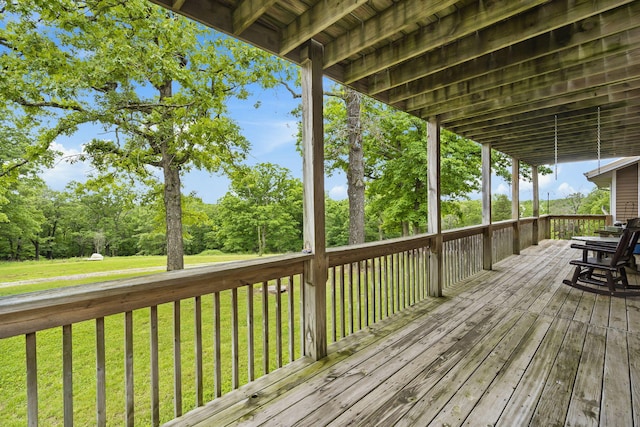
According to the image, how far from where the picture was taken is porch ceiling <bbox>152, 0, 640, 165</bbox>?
1.95 m

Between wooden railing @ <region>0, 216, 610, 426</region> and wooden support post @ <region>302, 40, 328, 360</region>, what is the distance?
0.07m

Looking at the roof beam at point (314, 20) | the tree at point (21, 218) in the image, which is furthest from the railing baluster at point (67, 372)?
the tree at point (21, 218)

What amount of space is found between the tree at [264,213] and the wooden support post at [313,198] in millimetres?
11850

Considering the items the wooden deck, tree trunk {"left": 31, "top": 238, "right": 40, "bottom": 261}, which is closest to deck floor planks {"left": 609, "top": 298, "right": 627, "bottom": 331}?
the wooden deck

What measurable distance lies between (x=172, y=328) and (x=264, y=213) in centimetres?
1259

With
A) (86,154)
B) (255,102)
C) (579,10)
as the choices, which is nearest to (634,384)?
(579,10)

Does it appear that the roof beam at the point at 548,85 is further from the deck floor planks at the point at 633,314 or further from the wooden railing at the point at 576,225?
the wooden railing at the point at 576,225

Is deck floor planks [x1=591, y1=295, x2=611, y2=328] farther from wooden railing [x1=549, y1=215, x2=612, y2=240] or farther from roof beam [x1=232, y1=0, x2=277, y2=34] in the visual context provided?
wooden railing [x1=549, y1=215, x2=612, y2=240]

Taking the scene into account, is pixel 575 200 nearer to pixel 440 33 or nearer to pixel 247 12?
pixel 440 33

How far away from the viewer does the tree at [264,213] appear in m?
14.5

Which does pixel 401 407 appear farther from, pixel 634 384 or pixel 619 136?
pixel 619 136

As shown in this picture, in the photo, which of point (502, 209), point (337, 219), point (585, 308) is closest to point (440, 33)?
point (585, 308)

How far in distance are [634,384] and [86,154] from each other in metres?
8.63

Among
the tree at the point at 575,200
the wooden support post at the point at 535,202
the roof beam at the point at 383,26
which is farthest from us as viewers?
the tree at the point at 575,200
